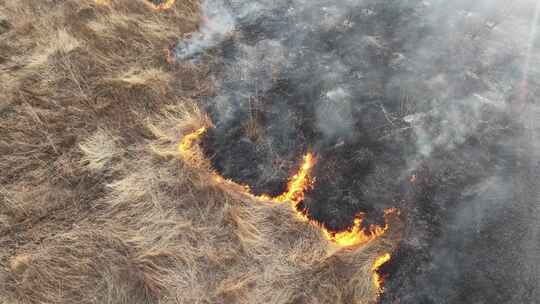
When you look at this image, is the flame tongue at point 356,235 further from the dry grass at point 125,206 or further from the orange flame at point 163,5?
the orange flame at point 163,5

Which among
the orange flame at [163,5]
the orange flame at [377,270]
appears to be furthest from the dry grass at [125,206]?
the orange flame at [163,5]

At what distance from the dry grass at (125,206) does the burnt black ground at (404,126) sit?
32 cm

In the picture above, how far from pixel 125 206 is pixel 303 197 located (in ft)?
4.80

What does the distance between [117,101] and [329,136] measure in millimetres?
2136

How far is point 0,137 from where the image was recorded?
342 cm

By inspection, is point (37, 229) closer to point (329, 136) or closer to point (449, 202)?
point (329, 136)

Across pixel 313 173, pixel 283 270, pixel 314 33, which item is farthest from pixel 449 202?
pixel 314 33

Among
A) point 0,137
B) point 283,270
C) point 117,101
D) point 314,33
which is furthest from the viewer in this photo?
point 314,33

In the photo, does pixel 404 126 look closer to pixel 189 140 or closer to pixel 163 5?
pixel 189 140

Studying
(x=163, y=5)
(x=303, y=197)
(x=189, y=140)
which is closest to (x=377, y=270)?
(x=303, y=197)

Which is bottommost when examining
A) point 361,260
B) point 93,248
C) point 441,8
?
point 361,260

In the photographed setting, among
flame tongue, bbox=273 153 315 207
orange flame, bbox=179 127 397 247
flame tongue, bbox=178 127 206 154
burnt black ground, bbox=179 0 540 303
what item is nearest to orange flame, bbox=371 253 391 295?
burnt black ground, bbox=179 0 540 303

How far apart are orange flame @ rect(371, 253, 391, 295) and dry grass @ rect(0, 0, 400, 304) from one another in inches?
2.3

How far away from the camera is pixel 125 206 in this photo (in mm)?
3012
